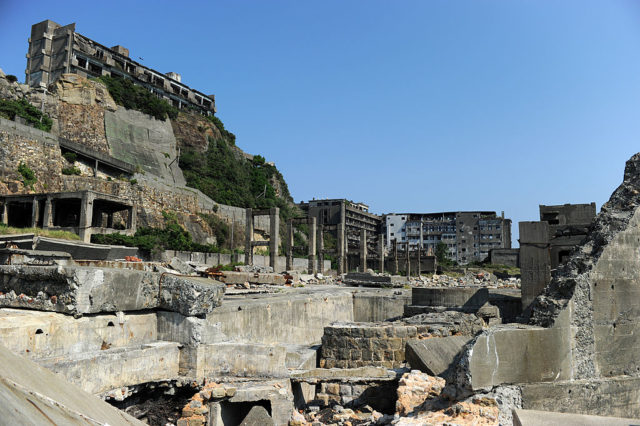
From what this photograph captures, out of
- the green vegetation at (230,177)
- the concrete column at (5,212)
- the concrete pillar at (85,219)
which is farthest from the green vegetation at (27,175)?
the green vegetation at (230,177)

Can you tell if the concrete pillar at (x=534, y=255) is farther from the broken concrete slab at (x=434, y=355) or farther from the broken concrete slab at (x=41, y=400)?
the broken concrete slab at (x=41, y=400)

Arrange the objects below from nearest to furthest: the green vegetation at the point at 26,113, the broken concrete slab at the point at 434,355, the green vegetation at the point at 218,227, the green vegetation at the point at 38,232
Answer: the broken concrete slab at the point at 434,355 → the green vegetation at the point at 38,232 → the green vegetation at the point at 26,113 → the green vegetation at the point at 218,227

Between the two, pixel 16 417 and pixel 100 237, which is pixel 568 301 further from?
pixel 100 237

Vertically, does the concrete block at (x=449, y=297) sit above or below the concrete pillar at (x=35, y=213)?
below

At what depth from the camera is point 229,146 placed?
62750 mm

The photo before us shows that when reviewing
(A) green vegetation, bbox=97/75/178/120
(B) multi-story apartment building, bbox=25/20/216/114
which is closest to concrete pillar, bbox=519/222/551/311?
(B) multi-story apartment building, bbox=25/20/216/114

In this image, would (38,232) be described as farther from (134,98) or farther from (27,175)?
(134,98)

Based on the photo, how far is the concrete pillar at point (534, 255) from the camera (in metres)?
11.4

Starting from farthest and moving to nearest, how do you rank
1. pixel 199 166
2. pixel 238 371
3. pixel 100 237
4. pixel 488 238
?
pixel 488 238, pixel 199 166, pixel 100 237, pixel 238 371

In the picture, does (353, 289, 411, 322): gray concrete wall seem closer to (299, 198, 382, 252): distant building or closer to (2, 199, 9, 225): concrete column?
(2, 199, 9, 225): concrete column

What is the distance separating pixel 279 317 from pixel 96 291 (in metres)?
6.19

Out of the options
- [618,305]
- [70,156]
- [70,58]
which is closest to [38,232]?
[70,156]

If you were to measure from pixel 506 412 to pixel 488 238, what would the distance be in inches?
3652

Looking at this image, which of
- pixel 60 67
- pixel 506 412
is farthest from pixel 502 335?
pixel 60 67
